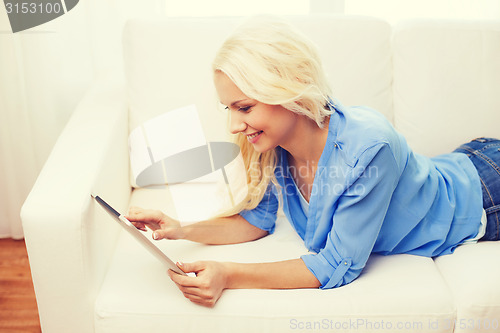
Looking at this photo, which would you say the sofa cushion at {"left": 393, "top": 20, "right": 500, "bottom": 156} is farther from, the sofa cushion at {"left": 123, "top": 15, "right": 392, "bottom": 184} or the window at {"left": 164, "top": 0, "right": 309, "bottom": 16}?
the window at {"left": 164, "top": 0, "right": 309, "bottom": 16}

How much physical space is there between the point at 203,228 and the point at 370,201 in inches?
17.7

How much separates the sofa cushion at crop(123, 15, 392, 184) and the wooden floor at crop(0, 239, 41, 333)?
27.4 inches

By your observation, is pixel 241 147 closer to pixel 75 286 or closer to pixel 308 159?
pixel 308 159

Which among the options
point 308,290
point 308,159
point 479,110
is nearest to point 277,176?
point 308,159

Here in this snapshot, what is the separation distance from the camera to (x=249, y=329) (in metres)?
1.18

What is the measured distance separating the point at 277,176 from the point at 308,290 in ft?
1.10

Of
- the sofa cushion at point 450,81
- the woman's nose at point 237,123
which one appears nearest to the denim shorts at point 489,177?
the sofa cushion at point 450,81

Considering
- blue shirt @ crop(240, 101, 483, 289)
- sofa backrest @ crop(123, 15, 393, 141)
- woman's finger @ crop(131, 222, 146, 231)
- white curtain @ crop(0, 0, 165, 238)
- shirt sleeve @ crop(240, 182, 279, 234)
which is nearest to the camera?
blue shirt @ crop(240, 101, 483, 289)

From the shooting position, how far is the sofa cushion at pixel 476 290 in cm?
120

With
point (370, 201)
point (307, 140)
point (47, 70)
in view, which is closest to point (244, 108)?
point (307, 140)

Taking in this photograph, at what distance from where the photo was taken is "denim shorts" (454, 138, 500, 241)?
55.4 inches

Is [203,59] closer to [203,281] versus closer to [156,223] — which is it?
[156,223]

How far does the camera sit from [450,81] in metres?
1.63

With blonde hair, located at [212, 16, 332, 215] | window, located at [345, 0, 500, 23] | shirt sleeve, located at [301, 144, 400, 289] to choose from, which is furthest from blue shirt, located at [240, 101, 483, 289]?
window, located at [345, 0, 500, 23]
